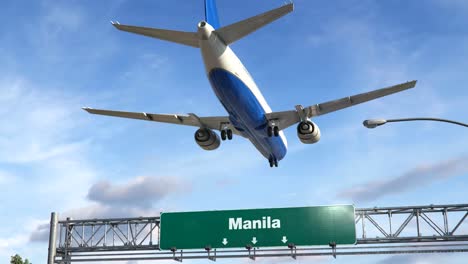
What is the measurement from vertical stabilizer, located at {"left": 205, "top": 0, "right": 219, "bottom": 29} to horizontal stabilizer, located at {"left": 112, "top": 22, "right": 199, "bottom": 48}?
10.1 ft

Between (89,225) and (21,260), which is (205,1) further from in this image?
(21,260)

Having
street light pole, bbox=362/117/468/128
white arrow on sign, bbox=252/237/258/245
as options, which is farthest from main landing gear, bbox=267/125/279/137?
street light pole, bbox=362/117/468/128

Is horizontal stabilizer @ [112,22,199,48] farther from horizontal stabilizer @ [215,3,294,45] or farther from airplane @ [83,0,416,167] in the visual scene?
horizontal stabilizer @ [215,3,294,45]

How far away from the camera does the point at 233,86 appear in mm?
33594

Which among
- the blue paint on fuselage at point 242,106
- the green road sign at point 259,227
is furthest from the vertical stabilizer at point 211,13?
the green road sign at point 259,227

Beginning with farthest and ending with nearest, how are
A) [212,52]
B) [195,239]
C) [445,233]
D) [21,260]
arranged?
[21,260], [195,239], [445,233], [212,52]

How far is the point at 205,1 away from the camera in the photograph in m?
36.6

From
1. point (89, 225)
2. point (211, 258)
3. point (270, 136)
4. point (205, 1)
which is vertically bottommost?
point (211, 258)

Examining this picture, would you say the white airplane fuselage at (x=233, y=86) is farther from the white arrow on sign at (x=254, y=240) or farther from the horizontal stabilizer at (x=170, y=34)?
the white arrow on sign at (x=254, y=240)

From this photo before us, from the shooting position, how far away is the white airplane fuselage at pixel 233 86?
32.4 m

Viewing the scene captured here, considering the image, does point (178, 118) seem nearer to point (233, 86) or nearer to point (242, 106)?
point (242, 106)

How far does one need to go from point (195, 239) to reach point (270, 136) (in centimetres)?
810

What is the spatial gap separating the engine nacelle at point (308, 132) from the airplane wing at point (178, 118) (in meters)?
5.15

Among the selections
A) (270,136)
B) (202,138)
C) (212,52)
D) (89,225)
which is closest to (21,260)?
(89,225)
